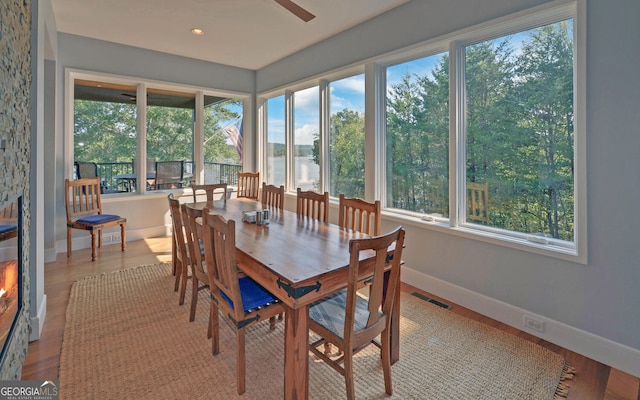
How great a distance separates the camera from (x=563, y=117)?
2314 mm

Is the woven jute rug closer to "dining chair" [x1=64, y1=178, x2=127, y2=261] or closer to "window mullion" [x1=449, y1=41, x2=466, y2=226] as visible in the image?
"window mullion" [x1=449, y1=41, x2=466, y2=226]

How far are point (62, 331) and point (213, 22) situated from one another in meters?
3.37

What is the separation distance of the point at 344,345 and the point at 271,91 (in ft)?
15.3

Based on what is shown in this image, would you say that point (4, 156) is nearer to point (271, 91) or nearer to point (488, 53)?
point (488, 53)

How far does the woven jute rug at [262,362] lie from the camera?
1823 mm

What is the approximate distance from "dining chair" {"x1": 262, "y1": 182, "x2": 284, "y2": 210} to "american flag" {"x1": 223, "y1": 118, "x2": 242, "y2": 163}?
2.40m

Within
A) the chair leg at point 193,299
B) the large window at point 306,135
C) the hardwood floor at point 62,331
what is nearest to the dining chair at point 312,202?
the chair leg at point 193,299

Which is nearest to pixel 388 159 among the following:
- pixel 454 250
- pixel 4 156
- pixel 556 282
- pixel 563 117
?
pixel 454 250

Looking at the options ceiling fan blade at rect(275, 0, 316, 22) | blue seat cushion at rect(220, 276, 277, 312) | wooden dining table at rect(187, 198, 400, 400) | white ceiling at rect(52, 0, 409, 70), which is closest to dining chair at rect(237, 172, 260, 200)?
white ceiling at rect(52, 0, 409, 70)

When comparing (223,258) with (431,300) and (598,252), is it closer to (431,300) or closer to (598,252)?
(431,300)

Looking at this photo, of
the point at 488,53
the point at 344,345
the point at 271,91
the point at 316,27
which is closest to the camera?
the point at 344,345

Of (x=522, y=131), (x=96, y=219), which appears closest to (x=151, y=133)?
(x=96, y=219)

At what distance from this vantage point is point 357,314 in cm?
179

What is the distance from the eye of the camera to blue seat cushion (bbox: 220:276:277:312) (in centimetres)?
189
